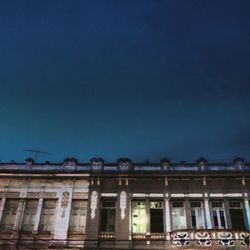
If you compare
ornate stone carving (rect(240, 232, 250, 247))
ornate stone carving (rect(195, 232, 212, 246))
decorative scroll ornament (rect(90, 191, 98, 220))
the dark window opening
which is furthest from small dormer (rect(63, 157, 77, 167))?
ornate stone carving (rect(240, 232, 250, 247))

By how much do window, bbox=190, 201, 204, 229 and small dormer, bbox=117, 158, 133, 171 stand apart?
4.80 m

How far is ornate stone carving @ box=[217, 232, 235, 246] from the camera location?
19.0 m

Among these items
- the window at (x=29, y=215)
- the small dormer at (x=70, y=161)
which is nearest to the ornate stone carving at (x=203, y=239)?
the small dormer at (x=70, y=161)

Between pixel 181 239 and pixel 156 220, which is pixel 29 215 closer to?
pixel 156 220

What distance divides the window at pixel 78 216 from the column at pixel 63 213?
30 centimetres

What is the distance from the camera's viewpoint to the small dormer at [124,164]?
22953 mm

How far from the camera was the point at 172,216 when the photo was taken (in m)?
21.3

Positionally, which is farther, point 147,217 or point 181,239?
point 147,217

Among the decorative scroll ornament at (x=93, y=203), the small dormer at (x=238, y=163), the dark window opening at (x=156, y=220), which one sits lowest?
the dark window opening at (x=156, y=220)

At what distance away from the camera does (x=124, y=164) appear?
23125 millimetres

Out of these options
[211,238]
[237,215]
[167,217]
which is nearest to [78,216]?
[167,217]

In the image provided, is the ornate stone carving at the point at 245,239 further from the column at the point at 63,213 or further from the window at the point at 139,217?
the column at the point at 63,213

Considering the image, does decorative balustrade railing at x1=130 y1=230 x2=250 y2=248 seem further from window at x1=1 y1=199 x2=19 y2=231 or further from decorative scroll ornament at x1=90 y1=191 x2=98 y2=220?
window at x1=1 y1=199 x2=19 y2=231

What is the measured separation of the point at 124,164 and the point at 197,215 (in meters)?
5.90
